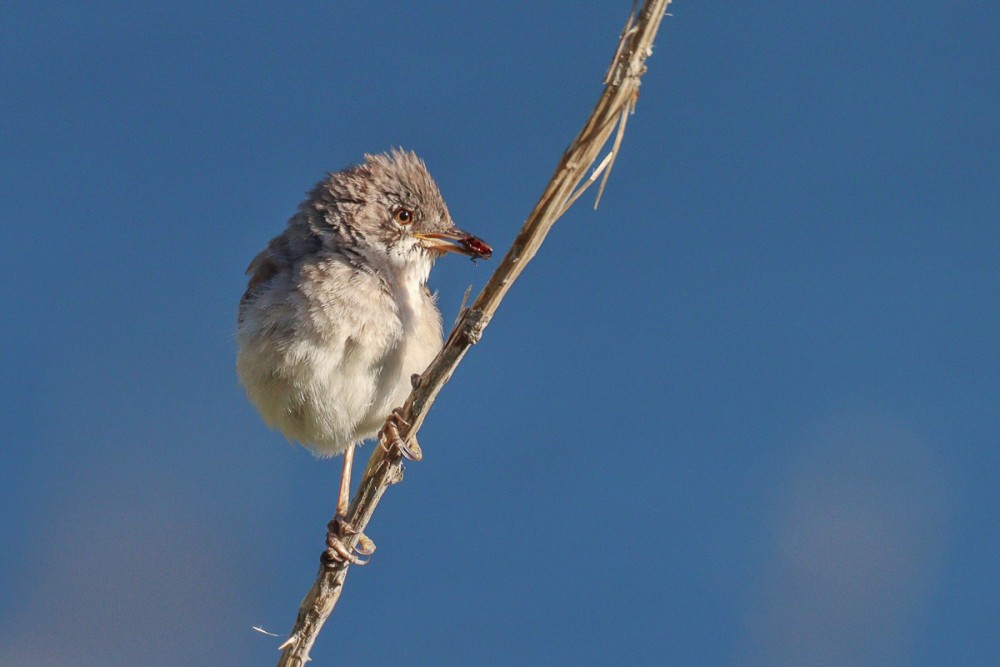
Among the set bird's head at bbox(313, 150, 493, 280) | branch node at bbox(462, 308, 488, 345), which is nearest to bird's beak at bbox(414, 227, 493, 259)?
bird's head at bbox(313, 150, 493, 280)

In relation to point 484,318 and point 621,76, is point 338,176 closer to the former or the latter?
point 484,318

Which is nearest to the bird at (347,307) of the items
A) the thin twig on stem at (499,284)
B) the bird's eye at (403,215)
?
the bird's eye at (403,215)

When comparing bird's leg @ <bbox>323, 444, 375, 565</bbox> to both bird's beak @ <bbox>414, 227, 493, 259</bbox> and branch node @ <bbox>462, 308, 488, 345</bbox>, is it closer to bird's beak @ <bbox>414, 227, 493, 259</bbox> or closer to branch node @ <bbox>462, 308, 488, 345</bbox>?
branch node @ <bbox>462, 308, 488, 345</bbox>

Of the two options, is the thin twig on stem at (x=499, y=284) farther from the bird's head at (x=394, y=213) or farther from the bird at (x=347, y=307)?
the bird's head at (x=394, y=213)

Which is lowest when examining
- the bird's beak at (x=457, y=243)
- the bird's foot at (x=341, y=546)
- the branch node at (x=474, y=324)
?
the bird's foot at (x=341, y=546)

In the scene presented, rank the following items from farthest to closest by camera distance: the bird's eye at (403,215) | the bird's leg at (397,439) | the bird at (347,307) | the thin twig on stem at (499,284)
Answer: the bird's eye at (403,215) < the bird at (347,307) < the bird's leg at (397,439) < the thin twig on stem at (499,284)

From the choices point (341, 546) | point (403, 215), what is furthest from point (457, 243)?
point (341, 546)
